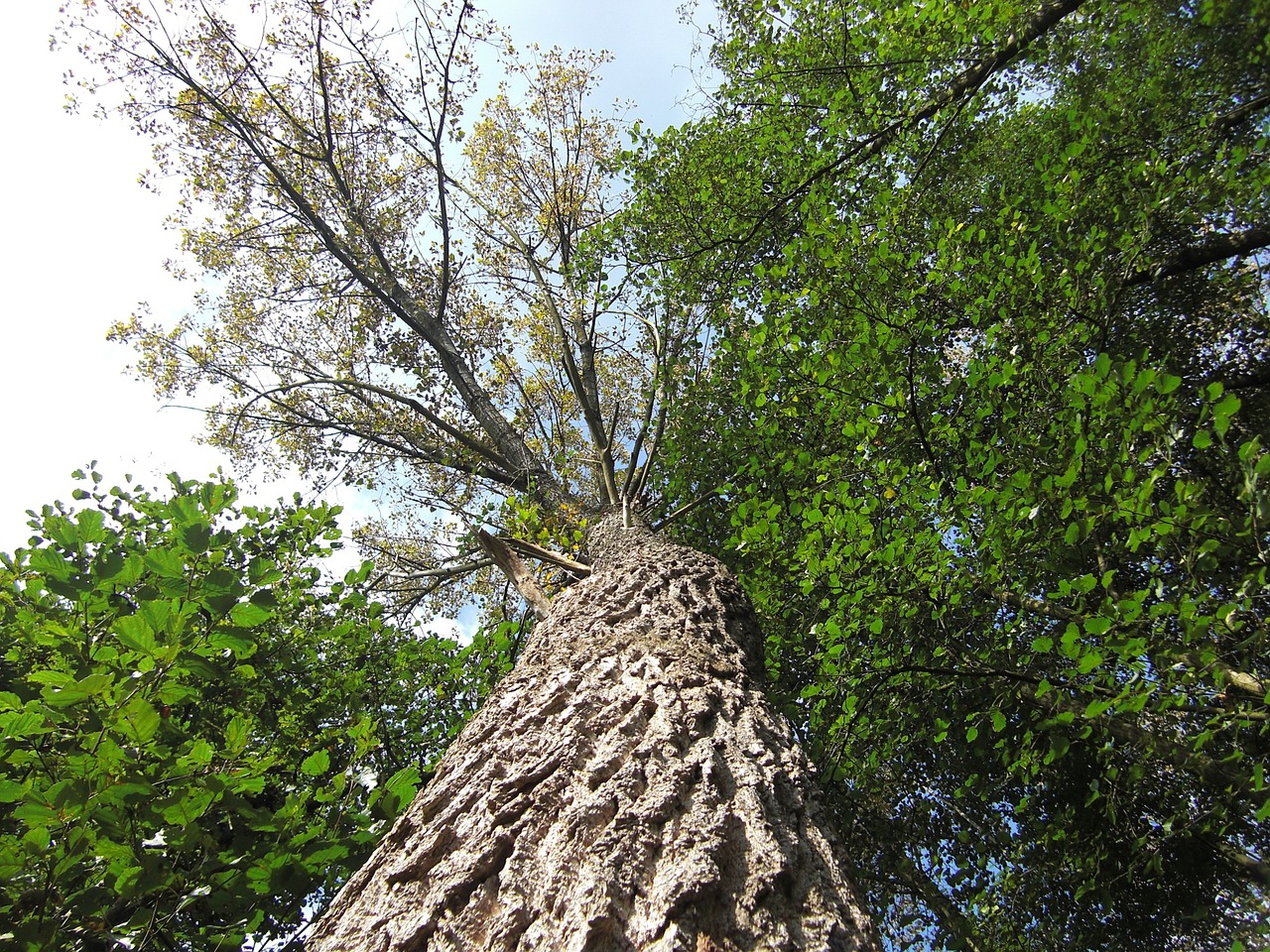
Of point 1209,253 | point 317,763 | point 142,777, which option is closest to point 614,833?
point 317,763

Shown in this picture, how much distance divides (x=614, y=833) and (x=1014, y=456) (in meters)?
3.92

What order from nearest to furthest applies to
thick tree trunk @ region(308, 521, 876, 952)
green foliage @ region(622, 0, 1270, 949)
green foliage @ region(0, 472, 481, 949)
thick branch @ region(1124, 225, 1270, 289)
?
thick tree trunk @ region(308, 521, 876, 952)
green foliage @ region(0, 472, 481, 949)
green foliage @ region(622, 0, 1270, 949)
thick branch @ region(1124, 225, 1270, 289)

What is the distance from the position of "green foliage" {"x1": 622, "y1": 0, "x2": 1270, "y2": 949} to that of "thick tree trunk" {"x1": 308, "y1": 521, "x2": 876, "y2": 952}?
1.55 m

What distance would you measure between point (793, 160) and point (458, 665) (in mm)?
5903

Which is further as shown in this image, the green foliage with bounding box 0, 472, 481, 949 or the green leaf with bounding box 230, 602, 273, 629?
the green leaf with bounding box 230, 602, 273, 629

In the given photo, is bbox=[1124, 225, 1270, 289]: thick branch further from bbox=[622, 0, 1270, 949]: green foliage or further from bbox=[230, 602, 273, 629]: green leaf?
bbox=[230, 602, 273, 629]: green leaf

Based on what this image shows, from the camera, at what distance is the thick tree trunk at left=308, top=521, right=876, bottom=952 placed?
1.45 meters

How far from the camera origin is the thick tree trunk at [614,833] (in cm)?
145

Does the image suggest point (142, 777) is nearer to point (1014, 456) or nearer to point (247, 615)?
point (247, 615)

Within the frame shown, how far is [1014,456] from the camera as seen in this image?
4289 mm

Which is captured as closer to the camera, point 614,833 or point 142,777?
point 614,833

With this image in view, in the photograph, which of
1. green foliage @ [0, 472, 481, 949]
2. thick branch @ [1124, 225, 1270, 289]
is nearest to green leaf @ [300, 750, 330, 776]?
green foliage @ [0, 472, 481, 949]

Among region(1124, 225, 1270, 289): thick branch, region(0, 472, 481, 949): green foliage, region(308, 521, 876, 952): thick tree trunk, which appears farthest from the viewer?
region(1124, 225, 1270, 289): thick branch

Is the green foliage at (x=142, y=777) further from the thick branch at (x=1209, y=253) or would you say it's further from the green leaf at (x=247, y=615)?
the thick branch at (x=1209, y=253)
